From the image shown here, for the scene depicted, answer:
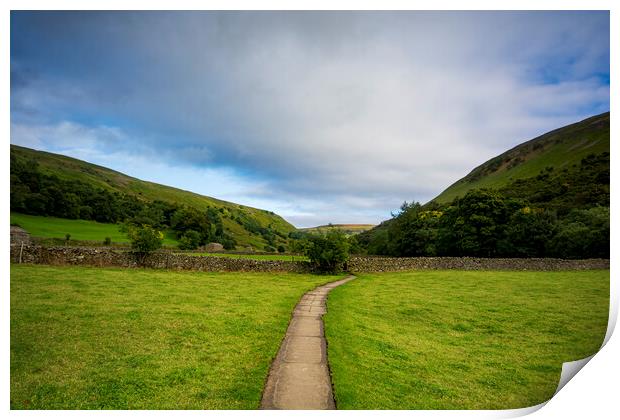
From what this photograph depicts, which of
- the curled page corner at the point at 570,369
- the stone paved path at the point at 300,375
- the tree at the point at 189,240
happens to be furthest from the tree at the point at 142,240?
the curled page corner at the point at 570,369

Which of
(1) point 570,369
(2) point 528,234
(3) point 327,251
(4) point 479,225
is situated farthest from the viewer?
(4) point 479,225

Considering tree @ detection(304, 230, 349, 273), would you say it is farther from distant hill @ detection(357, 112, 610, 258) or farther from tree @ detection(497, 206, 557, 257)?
tree @ detection(497, 206, 557, 257)

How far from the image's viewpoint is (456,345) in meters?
8.98

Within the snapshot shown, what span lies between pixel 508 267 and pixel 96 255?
3617 cm

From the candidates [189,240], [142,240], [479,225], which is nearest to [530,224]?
[479,225]

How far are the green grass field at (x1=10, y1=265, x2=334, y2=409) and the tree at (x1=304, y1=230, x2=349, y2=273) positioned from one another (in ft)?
52.7

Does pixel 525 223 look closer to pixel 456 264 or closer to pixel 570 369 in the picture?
pixel 456 264

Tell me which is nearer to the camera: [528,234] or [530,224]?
[530,224]

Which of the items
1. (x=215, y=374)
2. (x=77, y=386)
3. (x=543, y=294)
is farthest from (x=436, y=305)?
(x=77, y=386)

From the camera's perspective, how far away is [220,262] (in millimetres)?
27922

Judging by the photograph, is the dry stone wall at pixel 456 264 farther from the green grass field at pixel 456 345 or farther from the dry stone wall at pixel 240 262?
the green grass field at pixel 456 345

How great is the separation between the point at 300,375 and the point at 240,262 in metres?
23.2

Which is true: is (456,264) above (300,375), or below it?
above

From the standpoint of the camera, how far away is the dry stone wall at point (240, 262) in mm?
22831
